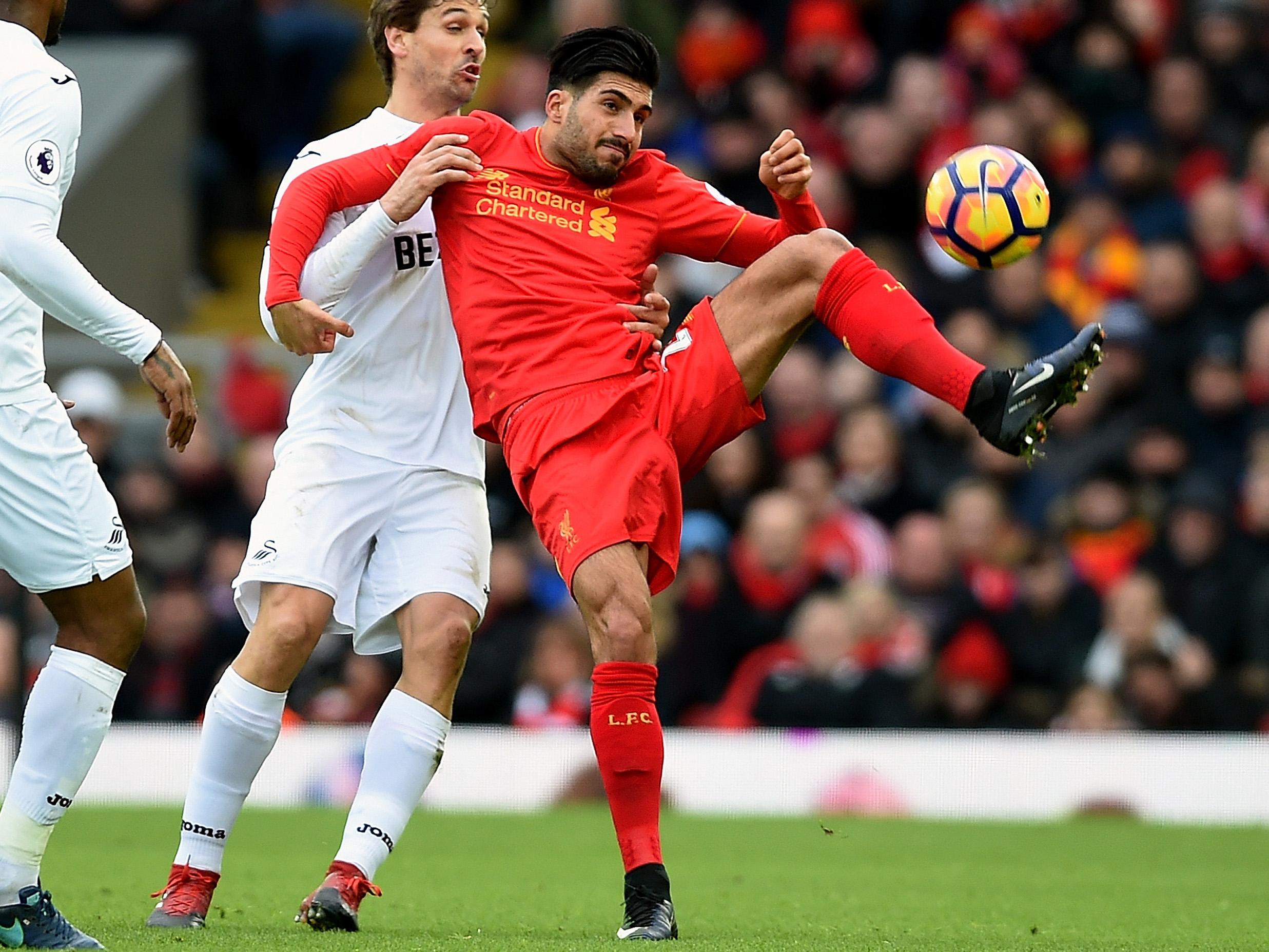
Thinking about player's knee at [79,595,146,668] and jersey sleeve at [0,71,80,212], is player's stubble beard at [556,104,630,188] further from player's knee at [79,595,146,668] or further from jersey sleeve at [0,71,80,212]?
player's knee at [79,595,146,668]

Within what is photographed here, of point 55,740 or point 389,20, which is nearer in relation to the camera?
point 55,740

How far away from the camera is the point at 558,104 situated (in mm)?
6027

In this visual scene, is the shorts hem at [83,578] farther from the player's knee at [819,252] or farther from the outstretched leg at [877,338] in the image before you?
the player's knee at [819,252]

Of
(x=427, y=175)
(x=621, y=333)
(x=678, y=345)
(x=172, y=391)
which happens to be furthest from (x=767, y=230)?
(x=172, y=391)

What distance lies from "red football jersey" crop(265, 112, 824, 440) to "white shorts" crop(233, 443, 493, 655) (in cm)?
34

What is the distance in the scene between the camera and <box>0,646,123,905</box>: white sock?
5273mm

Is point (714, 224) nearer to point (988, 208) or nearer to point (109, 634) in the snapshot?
point (988, 208)

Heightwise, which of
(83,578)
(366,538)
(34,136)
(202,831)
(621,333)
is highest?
(34,136)

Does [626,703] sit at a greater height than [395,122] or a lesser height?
lesser

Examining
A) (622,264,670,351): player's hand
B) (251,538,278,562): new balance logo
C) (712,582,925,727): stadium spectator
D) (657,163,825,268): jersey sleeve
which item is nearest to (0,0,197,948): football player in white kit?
(251,538,278,562): new balance logo

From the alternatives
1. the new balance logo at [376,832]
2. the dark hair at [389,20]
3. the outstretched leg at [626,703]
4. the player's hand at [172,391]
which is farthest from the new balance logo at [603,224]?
the new balance logo at [376,832]

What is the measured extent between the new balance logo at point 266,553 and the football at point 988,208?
215 centimetres

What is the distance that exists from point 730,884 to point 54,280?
12.3 feet

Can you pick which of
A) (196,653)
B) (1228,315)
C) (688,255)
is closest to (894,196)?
(1228,315)
